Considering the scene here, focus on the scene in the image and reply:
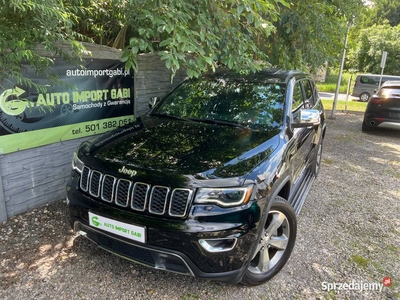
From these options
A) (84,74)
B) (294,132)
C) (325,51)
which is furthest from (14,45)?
(325,51)

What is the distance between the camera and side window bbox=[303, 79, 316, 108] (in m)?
4.33

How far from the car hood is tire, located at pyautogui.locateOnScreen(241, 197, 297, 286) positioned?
0.49 metres

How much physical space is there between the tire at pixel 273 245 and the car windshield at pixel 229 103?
0.82 metres

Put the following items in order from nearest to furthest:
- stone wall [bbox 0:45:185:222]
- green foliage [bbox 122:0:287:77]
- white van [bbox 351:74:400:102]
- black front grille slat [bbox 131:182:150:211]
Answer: black front grille slat [bbox 131:182:150:211], green foliage [bbox 122:0:287:77], stone wall [bbox 0:45:185:222], white van [bbox 351:74:400:102]

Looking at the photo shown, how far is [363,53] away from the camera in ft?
95.5

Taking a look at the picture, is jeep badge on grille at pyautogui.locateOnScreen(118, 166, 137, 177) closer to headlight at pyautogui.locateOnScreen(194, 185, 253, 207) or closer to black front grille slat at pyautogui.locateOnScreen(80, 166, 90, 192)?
black front grille slat at pyautogui.locateOnScreen(80, 166, 90, 192)

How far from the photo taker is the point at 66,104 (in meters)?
3.78

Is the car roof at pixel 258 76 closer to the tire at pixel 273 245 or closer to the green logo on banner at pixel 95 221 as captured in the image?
the tire at pixel 273 245

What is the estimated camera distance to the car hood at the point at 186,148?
91.4 inches

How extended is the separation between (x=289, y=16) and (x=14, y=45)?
181 inches

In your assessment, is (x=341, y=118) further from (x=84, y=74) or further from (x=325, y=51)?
(x=84, y=74)

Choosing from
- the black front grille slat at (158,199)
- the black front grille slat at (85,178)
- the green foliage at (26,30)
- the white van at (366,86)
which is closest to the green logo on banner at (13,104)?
the green foliage at (26,30)

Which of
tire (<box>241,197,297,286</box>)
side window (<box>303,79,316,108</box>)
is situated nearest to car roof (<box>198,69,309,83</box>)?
side window (<box>303,79,316,108</box>)

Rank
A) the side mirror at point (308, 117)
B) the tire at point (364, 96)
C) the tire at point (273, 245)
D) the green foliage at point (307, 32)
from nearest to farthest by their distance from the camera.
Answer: the tire at point (273, 245), the side mirror at point (308, 117), the green foliage at point (307, 32), the tire at point (364, 96)
